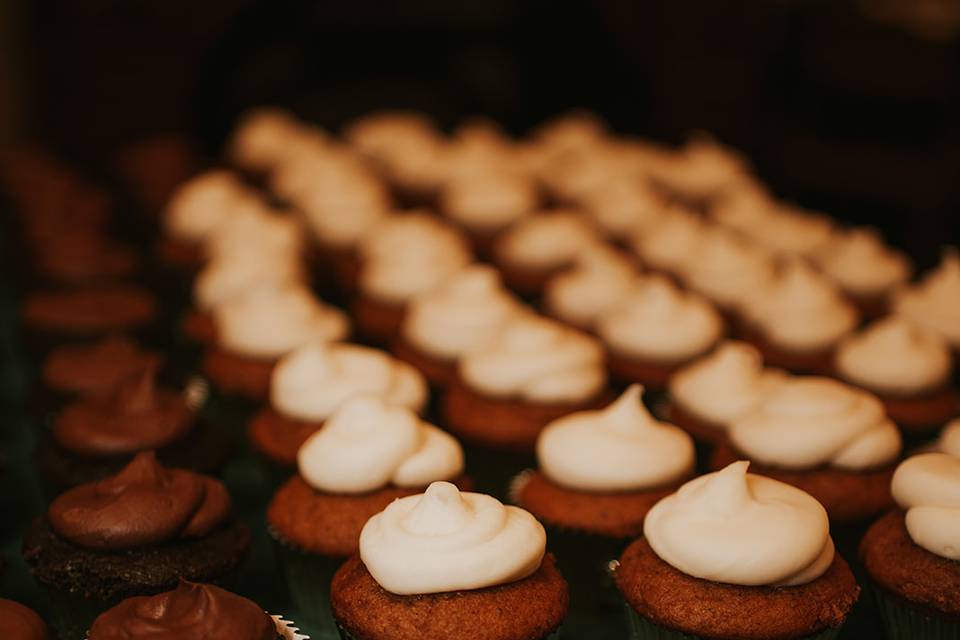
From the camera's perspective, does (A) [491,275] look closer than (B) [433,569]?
No

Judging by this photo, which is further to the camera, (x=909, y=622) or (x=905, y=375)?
(x=905, y=375)

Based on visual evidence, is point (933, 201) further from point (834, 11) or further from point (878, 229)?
point (834, 11)

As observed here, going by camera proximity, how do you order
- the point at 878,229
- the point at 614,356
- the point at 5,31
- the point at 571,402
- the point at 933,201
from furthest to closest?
1. the point at 5,31
2. the point at 878,229
3. the point at 933,201
4. the point at 614,356
5. the point at 571,402

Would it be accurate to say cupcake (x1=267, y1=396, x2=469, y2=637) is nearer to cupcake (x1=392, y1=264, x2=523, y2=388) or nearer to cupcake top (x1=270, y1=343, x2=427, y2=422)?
cupcake top (x1=270, y1=343, x2=427, y2=422)

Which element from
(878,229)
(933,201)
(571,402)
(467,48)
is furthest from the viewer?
(467,48)

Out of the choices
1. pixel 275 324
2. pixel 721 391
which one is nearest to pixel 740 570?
pixel 721 391

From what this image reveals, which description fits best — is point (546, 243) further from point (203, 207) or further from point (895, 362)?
point (895, 362)

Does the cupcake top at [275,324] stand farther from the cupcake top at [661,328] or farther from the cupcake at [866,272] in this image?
the cupcake at [866,272]

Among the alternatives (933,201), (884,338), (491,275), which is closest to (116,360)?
(491,275)
